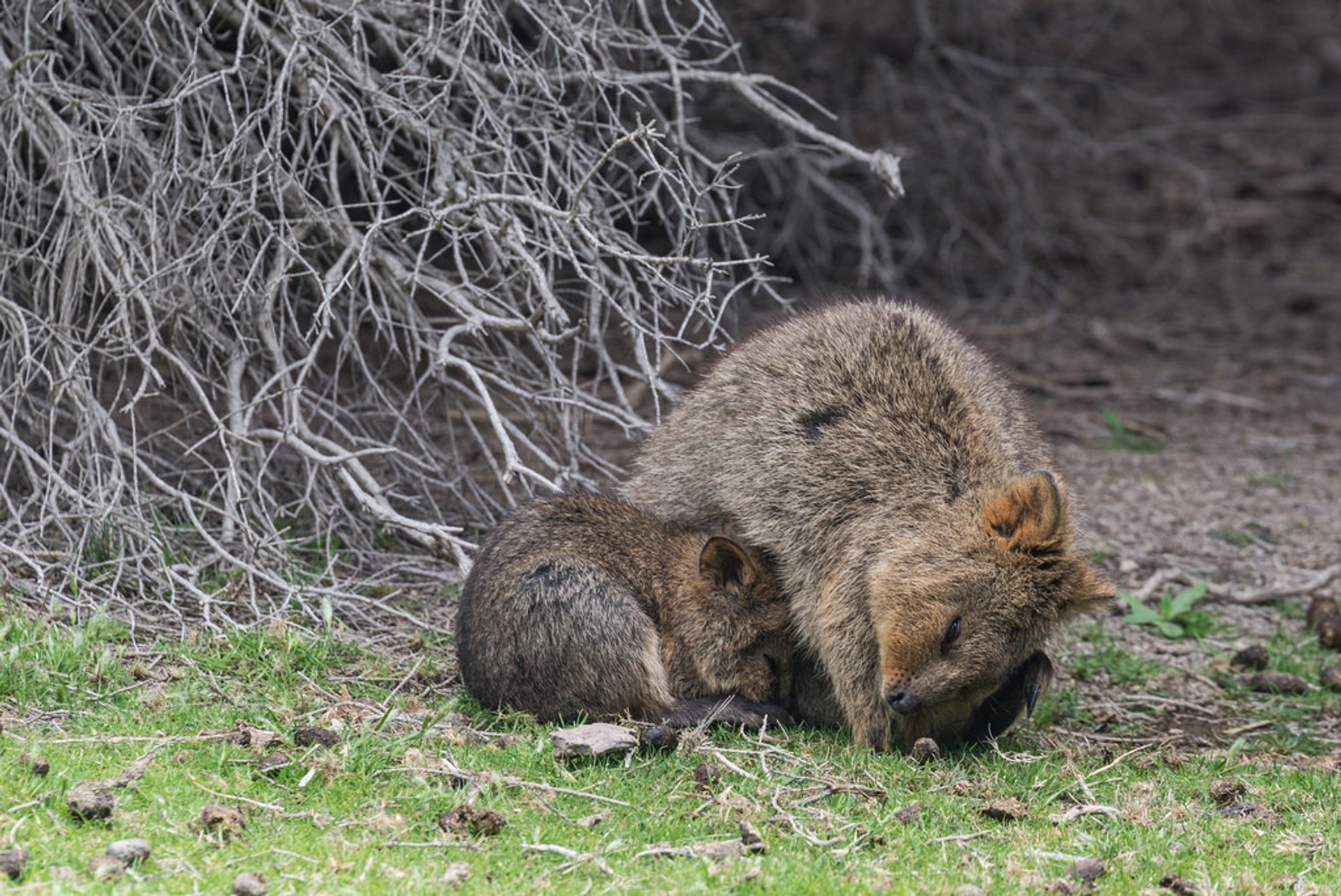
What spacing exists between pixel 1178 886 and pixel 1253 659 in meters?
2.94

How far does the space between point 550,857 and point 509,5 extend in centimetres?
547

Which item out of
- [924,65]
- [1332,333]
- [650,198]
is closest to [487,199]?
[650,198]

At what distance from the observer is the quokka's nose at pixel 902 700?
518 cm

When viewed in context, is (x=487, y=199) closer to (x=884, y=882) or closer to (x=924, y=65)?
(x=884, y=882)

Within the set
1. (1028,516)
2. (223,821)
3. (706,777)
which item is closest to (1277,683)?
(1028,516)

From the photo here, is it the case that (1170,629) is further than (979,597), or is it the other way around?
(1170,629)

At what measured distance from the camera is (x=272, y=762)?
467 centimetres

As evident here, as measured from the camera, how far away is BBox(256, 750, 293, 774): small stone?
→ 4.65 m

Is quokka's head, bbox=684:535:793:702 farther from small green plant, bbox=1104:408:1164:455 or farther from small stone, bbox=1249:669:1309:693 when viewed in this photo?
small green plant, bbox=1104:408:1164:455

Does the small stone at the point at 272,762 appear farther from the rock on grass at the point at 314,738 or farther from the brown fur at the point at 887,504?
the brown fur at the point at 887,504

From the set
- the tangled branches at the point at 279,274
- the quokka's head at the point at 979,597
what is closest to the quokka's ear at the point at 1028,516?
the quokka's head at the point at 979,597

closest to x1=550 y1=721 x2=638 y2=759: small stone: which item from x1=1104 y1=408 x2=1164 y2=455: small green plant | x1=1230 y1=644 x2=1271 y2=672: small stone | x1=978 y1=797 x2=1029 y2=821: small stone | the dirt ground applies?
x1=978 y1=797 x2=1029 y2=821: small stone

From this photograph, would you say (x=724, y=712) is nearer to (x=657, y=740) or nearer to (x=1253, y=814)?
(x=657, y=740)

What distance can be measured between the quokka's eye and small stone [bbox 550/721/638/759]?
3.68ft
